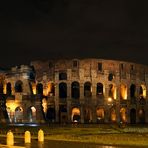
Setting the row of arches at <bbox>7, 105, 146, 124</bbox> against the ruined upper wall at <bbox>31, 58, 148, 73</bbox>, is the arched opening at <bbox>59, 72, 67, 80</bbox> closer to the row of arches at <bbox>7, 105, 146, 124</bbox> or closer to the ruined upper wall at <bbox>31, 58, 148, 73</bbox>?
the ruined upper wall at <bbox>31, 58, 148, 73</bbox>

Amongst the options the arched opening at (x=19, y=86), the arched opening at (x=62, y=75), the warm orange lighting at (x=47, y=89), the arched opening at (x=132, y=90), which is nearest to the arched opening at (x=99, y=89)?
the arched opening at (x=132, y=90)

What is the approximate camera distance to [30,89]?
78000 millimetres

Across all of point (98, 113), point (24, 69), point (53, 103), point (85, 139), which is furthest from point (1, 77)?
point (85, 139)

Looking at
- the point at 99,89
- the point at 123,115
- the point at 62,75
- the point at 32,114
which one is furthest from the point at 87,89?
the point at 32,114

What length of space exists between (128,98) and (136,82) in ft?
13.3

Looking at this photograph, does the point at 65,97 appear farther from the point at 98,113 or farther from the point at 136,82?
the point at 136,82

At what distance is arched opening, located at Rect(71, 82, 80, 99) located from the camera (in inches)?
3196

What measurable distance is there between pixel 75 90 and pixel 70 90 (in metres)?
4.30

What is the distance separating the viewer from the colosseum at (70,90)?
3016 inches

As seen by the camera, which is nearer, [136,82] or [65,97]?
[65,97]

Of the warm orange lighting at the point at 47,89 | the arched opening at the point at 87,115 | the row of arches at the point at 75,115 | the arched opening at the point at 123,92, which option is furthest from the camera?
the arched opening at the point at 123,92

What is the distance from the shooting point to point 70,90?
78562 millimetres

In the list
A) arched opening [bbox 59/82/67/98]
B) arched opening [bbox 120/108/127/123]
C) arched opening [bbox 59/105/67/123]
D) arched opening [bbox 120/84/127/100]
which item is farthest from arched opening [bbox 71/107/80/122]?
arched opening [bbox 120/84/127/100]

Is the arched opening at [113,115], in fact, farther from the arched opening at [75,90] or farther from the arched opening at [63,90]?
the arched opening at [63,90]
